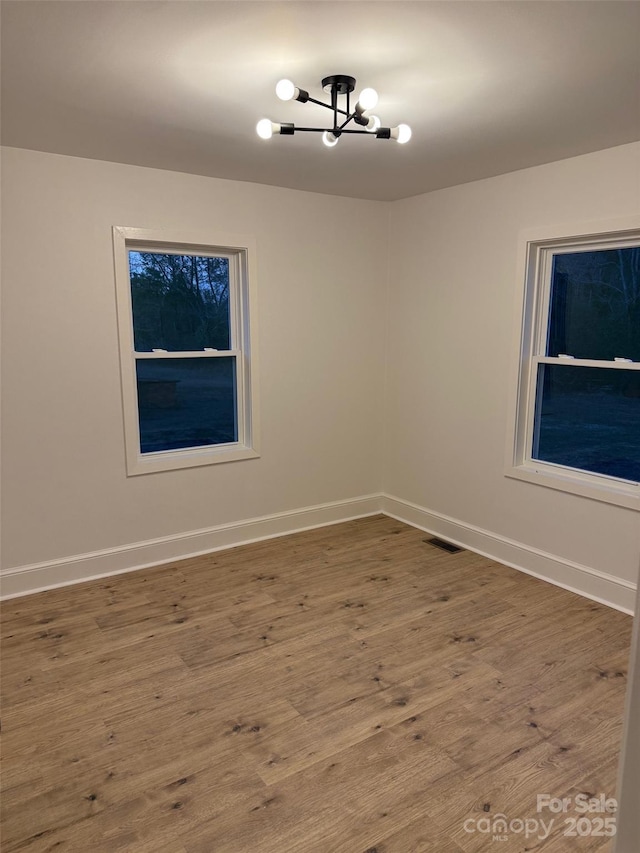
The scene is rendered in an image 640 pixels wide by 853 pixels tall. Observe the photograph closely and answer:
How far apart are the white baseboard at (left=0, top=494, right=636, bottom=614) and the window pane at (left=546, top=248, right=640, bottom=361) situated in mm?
1294

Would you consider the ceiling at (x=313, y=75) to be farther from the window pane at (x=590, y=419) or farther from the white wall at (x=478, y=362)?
the window pane at (x=590, y=419)

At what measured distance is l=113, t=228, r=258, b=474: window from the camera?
3.64 m

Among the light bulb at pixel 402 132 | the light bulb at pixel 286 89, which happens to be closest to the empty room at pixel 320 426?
the light bulb at pixel 402 132

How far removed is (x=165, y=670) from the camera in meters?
2.71

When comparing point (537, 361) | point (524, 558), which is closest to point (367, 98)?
point (537, 361)

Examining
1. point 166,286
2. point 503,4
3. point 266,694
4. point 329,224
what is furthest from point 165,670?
point 329,224

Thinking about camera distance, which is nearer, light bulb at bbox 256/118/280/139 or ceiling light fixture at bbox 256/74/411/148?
ceiling light fixture at bbox 256/74/411/148

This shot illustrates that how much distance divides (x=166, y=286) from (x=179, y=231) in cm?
37

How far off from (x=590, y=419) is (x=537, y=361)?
0.48 metres

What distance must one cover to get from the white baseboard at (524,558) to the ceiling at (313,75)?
236cm

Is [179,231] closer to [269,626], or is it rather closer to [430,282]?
[430,282]

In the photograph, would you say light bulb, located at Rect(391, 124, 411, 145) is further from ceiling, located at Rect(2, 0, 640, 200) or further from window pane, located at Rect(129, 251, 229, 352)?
window pane, located at Rect(129, 251, 229, 352)

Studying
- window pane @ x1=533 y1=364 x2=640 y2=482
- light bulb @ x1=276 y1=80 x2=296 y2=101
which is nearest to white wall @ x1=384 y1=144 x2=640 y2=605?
window pane @ x1=533 y1=364 x2=640 y2=482

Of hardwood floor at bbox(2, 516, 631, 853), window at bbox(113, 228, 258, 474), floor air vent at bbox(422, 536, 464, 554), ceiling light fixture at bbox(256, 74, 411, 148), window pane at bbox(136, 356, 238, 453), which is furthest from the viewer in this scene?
floor air vent at bbox(422, 536, 464, 554)
